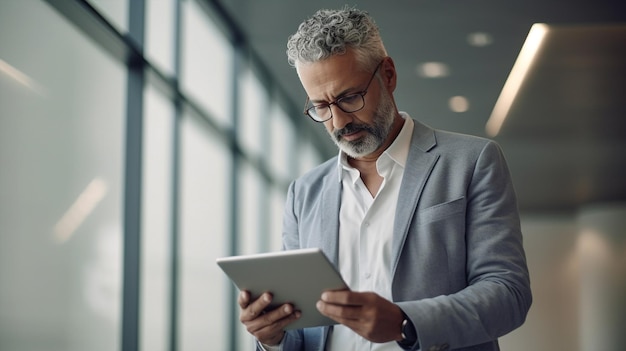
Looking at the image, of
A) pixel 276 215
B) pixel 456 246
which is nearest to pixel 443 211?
pixel 456 246

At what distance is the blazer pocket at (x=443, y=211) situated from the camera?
1815mm

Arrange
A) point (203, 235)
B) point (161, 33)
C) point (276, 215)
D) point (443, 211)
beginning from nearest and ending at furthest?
point (443, 211)
point (161, 33)
point (203, 235)
point (276, 215)

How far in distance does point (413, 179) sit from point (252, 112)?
3956mm

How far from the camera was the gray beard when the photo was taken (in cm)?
197

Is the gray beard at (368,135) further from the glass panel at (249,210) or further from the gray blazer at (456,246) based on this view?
the glass panel at (249,210)

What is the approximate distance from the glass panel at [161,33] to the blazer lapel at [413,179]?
2607mm

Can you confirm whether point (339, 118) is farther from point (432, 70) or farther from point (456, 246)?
point (432, 70)

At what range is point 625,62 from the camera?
17.5 ft

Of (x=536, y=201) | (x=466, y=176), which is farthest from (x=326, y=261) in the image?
(x=536, y=201)

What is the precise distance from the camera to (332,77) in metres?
1.95

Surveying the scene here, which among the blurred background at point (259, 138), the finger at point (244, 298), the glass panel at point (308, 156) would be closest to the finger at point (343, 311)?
the finger at point (244, 298)

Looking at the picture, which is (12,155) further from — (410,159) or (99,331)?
(410,159)

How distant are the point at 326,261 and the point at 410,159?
47 centimetres

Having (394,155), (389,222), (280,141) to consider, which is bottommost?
(389,222)
